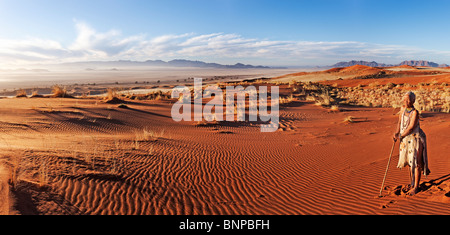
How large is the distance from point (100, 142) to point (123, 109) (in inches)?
353

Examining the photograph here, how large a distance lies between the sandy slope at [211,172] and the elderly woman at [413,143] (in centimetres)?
41

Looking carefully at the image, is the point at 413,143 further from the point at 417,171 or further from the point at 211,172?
the point at 211,172

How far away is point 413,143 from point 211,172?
15.1ft

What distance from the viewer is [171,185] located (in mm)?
5941

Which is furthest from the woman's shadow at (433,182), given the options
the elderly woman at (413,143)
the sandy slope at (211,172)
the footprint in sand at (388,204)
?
the footprint in sand at (388,204)

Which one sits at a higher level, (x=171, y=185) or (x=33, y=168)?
(x=33, y=168)

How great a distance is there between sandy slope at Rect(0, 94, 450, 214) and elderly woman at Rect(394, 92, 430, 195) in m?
0.41

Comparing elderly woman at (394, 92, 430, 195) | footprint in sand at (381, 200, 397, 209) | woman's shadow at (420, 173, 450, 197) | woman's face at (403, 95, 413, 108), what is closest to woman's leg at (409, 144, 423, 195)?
elderly woman at (394, 92, 430, 195)

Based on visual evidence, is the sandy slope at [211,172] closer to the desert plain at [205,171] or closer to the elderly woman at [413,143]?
the desert plain at [205,171]

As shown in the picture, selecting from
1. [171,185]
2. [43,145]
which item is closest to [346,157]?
[171,185]

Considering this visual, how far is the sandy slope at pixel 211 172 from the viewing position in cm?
462

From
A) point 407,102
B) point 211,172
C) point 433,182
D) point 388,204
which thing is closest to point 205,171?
point 211,172
